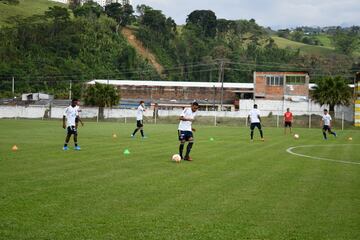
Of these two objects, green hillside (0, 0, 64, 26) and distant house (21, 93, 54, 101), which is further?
green hillside (0, 0, 64, 26)

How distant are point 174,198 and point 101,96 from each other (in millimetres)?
61230

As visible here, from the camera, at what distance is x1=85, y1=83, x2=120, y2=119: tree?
71.4m

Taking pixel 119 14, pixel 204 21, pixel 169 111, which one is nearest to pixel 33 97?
pixel 169 111

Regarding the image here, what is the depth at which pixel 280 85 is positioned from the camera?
287ft

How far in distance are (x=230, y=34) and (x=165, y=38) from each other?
33.3m

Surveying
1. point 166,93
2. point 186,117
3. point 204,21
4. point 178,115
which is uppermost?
point 204,21

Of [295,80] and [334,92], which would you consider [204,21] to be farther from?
[334,92]

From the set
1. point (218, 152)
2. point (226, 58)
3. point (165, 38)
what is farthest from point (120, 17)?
point (218, 152)

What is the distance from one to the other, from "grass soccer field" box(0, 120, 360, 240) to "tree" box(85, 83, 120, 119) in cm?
5267

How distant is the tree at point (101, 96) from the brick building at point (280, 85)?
83.8ft

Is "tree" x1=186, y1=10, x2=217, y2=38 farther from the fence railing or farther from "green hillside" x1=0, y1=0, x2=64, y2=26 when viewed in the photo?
the fence railing

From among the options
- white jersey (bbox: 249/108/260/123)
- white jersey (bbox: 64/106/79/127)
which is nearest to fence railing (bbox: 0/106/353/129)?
white jersey (bbox: 249/108/260/123)

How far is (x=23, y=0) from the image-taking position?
7751 inches

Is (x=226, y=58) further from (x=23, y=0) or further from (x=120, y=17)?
(x=23, y=0)
